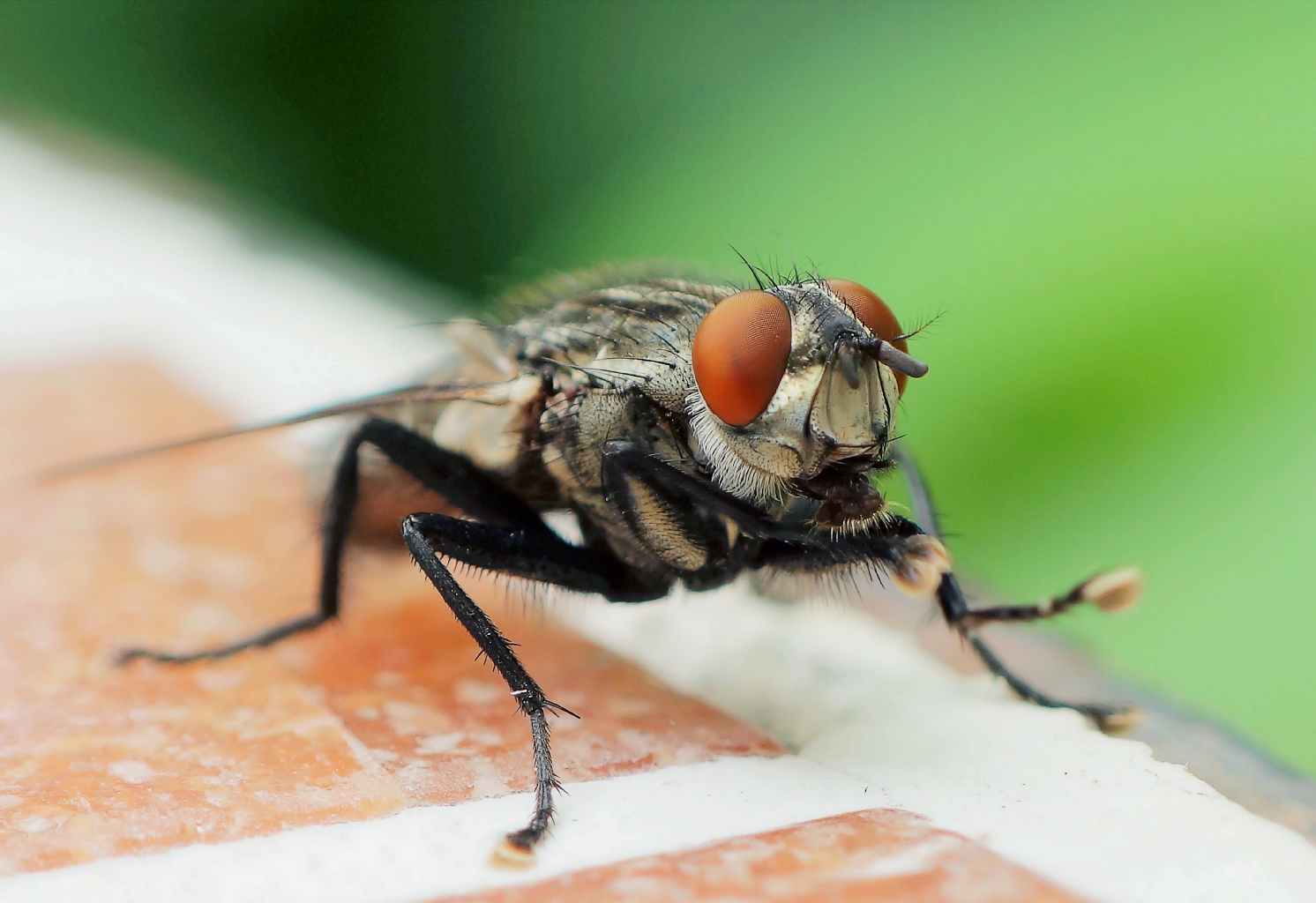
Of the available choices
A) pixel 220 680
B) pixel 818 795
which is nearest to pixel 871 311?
pixel 818 795

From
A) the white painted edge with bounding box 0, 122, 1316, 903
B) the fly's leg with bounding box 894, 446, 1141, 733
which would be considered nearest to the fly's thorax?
the fly's leg with bounding box 894, 446, 1141, 733

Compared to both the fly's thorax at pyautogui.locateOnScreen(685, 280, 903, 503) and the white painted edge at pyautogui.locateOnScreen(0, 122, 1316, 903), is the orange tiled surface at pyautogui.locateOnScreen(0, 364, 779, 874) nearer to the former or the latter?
the white painted edge at pyautogui.locateOnScreen(0, 122, 1316, 903)

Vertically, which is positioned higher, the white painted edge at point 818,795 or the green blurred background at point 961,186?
the green blurred background at point 961,186

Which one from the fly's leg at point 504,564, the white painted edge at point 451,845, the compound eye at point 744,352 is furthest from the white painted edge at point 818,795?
the compound eye at point 744,352

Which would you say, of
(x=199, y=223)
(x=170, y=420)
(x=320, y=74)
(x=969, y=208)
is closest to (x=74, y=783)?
(x=170, y=420)

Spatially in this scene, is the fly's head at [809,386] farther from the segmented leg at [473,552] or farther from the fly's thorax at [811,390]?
Result: the segmented leg at [473,552]

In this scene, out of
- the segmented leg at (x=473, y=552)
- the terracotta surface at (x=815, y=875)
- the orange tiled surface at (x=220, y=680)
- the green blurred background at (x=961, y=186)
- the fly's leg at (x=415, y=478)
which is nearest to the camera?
the terracotta surface at (x=815, y=875)

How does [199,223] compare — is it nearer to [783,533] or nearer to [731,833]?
[783,533]
